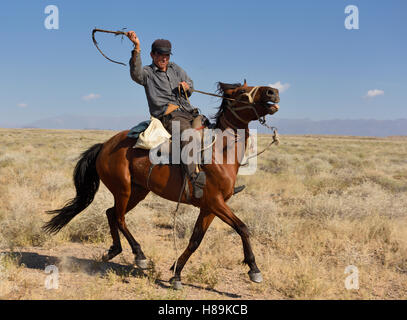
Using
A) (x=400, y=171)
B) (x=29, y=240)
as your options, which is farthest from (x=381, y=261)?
(x=400, y=171)

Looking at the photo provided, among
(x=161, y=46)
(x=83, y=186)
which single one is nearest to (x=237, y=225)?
(x=161, y=46)

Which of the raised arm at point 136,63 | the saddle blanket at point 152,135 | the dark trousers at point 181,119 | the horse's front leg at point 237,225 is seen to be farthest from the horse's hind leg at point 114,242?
the raised arm at point 136,63

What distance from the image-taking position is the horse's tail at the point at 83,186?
588 centimetres

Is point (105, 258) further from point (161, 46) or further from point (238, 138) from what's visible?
point (161, 46)

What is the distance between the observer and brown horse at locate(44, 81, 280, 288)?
4328 mm

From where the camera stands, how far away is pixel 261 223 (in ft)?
23.5

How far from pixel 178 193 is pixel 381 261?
4.00m

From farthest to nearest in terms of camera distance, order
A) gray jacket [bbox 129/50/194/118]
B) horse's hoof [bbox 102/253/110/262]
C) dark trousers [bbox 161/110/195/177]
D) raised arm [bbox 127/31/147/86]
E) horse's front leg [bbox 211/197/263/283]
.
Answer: horse's hoof [bbox 102/253/110/262], gray jacket [bbox 129/50/194/118], dark trousers [bbox 161/110/195/177], raised arm [bbox 127/31/147/86], horse's front leg [bbox 211/197/263/283]

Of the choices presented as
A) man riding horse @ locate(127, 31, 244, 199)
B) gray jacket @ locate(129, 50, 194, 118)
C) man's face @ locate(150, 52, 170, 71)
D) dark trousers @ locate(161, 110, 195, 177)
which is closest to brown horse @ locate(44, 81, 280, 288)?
dark trousers @ locate(161, 110, 195, 177)

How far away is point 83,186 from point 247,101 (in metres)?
3.51

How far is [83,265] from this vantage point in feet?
17.9

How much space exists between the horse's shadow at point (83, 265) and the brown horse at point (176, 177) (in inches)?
8.5

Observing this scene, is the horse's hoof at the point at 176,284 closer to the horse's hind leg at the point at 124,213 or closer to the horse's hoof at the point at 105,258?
the horse's hind leg at the point at 124,213

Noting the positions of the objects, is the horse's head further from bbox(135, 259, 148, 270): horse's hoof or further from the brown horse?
bbox(135, 259, 148, 270): horse's hoof
